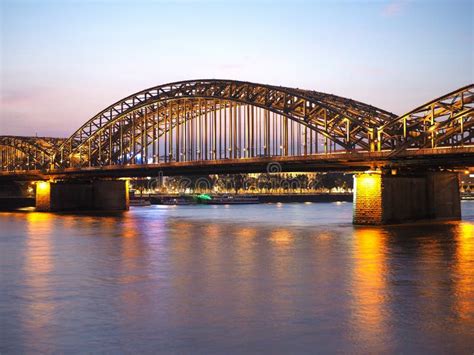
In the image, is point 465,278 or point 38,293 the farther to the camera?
point 465,278

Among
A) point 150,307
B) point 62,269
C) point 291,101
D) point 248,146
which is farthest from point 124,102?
point 150,307

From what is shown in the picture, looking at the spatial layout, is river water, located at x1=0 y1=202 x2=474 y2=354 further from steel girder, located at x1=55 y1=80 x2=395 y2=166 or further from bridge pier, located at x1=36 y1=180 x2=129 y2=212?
bridge pier, located at x1=36 y1=180 x2=129 y2=212

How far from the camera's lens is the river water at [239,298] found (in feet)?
53.1

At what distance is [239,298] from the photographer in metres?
21.8

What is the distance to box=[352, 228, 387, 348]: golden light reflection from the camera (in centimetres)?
1711

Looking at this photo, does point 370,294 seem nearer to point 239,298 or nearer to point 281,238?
point 239,298

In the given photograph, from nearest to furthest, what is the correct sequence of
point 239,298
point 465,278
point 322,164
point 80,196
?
point 239,298 < point 465,278 < point 322,164 < point 80,196

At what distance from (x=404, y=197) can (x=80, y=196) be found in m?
59.6

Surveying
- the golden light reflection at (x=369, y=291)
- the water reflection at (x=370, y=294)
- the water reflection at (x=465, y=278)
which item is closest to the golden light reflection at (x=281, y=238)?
the golden light reflection at (x=369, y=291)

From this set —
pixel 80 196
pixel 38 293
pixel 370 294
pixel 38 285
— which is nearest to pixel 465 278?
pixel 370 294

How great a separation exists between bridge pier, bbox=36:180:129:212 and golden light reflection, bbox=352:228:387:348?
6968cm

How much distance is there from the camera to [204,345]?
622 inches

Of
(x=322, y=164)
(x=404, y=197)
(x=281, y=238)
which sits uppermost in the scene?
(x=322, y=164)

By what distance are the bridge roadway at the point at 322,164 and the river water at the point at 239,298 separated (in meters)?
13.2
